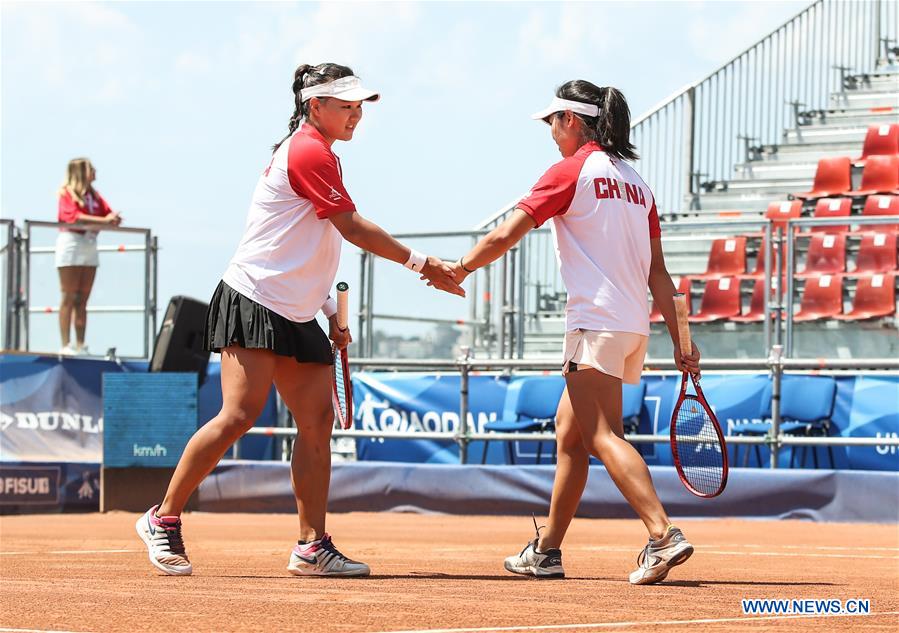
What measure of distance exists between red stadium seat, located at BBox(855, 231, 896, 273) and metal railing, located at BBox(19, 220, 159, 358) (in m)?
7.28

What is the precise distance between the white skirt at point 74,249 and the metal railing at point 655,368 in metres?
2.40

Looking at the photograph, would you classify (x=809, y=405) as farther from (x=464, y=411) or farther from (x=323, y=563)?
(x=323, y=563)

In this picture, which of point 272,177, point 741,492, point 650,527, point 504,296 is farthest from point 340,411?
point 504,296

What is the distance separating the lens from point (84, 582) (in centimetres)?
576

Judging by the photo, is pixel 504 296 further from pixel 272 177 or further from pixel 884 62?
pixel 884 62

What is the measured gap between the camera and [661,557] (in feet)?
19.1

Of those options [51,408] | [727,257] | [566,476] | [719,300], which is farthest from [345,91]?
[727,257]

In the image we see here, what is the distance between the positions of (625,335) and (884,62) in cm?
1869

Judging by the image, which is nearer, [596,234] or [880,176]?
[596,234]

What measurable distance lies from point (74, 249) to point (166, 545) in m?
9.27

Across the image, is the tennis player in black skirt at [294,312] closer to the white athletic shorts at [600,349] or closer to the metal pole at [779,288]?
the white athletic shorts at [600,349]

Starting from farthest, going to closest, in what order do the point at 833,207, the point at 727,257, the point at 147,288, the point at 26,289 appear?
the point at 833,207
the point at 727,257
the point at 147,288
the point at 26,289

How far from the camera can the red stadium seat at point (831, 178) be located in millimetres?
19641

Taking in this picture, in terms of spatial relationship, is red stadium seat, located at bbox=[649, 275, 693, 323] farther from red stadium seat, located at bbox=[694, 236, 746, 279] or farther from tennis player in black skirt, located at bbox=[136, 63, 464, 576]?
tennis player in black skirt, located at bbox=[136, 63, 464, 576]
